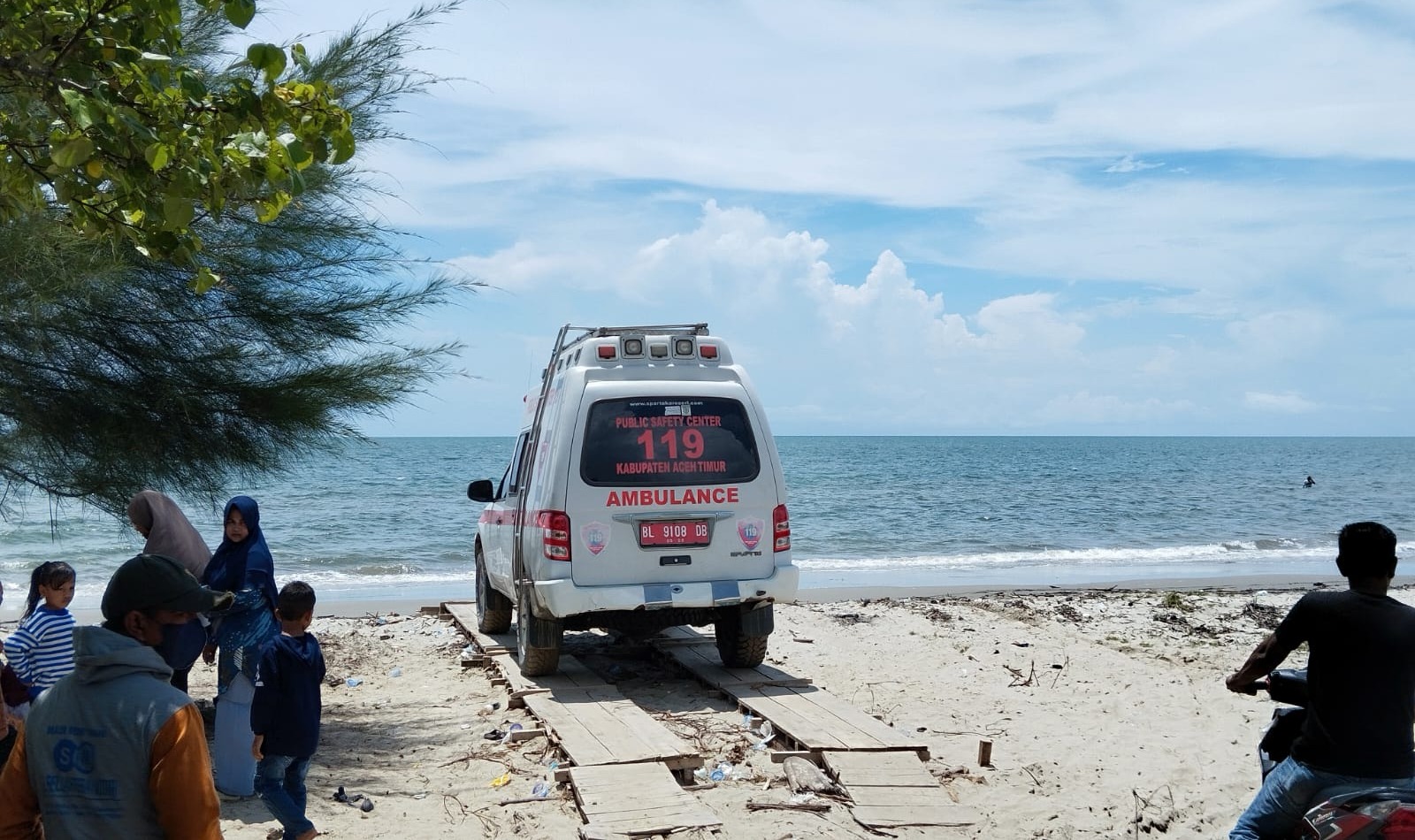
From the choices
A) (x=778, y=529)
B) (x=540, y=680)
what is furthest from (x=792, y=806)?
(x=540, y=680)

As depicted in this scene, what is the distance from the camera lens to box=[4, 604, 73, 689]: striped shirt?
5496 mm

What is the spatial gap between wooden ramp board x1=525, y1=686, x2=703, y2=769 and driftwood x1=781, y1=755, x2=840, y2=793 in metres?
0.52

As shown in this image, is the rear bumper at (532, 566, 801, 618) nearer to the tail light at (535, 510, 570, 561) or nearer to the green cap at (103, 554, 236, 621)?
the tail light at (535, 510, 570, 561)

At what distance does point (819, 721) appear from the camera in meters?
7.57

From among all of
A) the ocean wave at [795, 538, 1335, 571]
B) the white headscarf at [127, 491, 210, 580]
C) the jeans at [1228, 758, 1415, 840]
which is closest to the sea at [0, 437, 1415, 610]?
the ocean wave at [795, 538, 1335, 571]

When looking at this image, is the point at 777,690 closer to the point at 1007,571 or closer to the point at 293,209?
the point at 293,209

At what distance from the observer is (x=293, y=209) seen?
7.56 meters

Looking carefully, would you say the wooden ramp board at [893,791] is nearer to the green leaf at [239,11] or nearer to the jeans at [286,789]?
the jeans at [286,789]

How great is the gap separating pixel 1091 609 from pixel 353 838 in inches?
409

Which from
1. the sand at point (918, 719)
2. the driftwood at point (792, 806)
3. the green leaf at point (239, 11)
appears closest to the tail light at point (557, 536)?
the sand at point (918, 719)

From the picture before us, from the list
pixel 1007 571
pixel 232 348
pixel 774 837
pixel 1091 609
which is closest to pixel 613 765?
pixel 774 837

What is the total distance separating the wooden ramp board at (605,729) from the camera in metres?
6.68

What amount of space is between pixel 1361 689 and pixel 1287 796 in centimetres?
45

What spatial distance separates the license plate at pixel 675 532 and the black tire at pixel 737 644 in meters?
0.89
